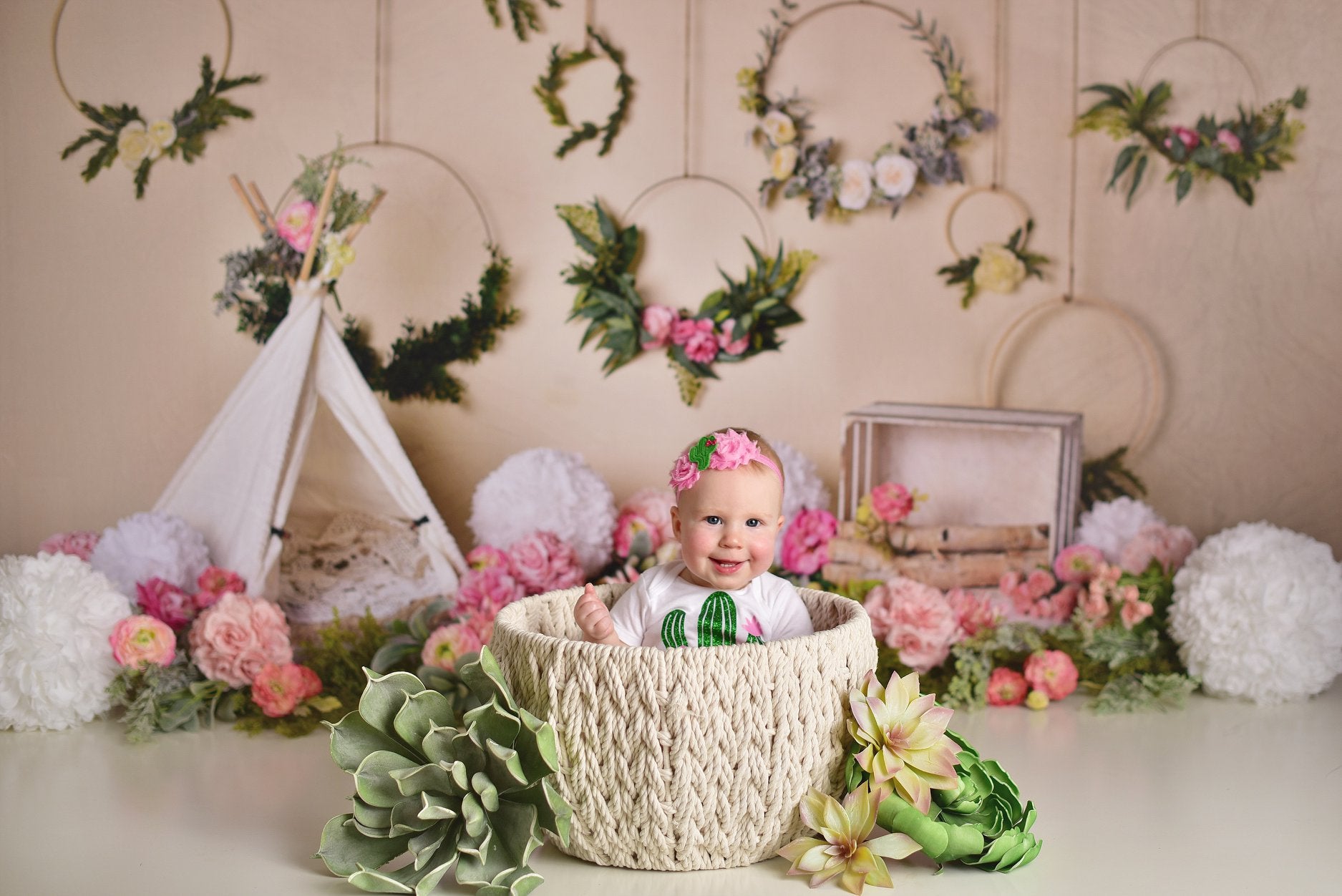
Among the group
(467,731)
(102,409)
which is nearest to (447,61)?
(102,409)

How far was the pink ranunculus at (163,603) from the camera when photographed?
2.47m

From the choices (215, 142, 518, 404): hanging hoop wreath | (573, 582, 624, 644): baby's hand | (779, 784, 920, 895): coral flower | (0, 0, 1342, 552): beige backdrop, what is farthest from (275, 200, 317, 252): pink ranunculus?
(779, 784, 920, 895): coral flower

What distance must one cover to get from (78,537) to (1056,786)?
234cm

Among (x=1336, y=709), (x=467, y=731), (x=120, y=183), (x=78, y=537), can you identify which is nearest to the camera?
(x=467, y=731)

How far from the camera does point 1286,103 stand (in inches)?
126

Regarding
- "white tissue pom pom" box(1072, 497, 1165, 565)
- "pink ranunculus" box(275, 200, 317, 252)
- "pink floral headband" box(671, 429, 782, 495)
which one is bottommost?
"white tissue pom pom" box(1072, 497, 1165, 565)

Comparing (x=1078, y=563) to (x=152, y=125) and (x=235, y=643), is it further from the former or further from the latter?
(x=152, y=125)

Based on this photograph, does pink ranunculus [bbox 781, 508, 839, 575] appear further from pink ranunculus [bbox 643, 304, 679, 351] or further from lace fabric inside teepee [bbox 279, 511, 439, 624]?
lace fabric inside teepee [bbox 279, 511, 439, 624]

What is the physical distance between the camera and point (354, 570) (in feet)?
9.89

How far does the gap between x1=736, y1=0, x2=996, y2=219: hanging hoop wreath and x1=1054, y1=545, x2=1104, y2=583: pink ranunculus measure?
114 cm

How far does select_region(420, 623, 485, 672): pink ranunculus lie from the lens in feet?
7.86

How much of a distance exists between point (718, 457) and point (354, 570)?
5.14 feet

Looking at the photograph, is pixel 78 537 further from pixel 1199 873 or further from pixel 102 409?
pixel 1199 873

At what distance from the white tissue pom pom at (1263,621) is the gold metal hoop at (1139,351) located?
749mm
